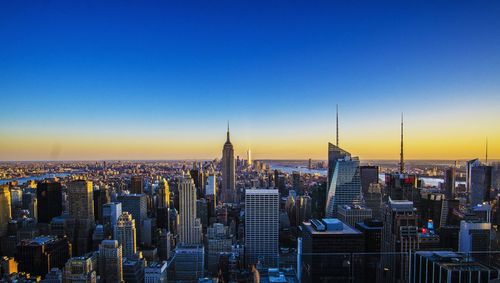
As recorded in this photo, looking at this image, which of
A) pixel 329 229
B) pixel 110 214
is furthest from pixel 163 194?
pixel 329 229

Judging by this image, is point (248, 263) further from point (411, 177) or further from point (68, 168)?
point (411, 177)

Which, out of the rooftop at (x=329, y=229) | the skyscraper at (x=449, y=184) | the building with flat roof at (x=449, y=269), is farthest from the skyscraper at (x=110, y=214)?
the skyscraper at (x=449, y=184)

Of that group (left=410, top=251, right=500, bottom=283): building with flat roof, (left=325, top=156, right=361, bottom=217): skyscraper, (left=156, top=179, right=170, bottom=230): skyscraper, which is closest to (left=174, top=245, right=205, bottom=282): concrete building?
(left=156, top=179, right=170, bottom=230): skyscraper

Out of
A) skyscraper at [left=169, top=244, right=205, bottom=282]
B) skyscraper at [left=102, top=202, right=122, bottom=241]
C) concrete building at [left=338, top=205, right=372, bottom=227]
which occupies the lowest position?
skyscraper at [left=169, top=244, right=205, bottom=282]

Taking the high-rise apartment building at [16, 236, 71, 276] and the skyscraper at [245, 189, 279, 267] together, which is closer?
the high-rise apartment building at [16, 236, 71, 276]

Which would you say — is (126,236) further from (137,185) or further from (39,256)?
(137,185)

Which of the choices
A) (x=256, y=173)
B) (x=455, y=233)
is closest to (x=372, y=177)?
(x=256, y=173)

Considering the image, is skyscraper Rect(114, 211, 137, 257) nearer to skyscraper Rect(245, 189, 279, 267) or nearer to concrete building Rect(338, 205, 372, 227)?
skyscraper Rect(245, 189, 279, 267)

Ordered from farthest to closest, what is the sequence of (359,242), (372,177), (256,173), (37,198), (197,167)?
(256,173) < (197,167) < (372,177) < (37,198) < (359,242)
